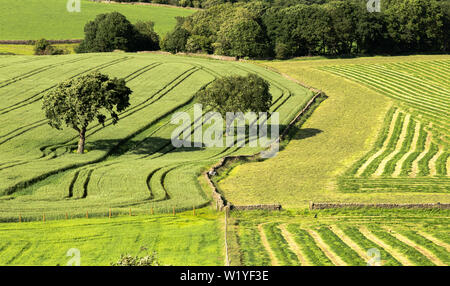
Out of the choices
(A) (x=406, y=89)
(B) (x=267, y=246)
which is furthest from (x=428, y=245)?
(A) (x=406, y=89)

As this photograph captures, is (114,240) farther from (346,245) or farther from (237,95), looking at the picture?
(237,95)

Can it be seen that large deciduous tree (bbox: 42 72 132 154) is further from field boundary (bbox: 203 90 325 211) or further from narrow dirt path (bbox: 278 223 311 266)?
narrow dirt path (bbox: 278 223 311 266)

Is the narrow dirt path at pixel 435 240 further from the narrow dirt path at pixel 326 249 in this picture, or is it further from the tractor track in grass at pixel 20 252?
the tractor track in grass at pixel 20 252

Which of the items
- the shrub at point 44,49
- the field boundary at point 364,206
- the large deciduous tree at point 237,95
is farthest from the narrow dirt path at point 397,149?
the shrub at point 44,49
